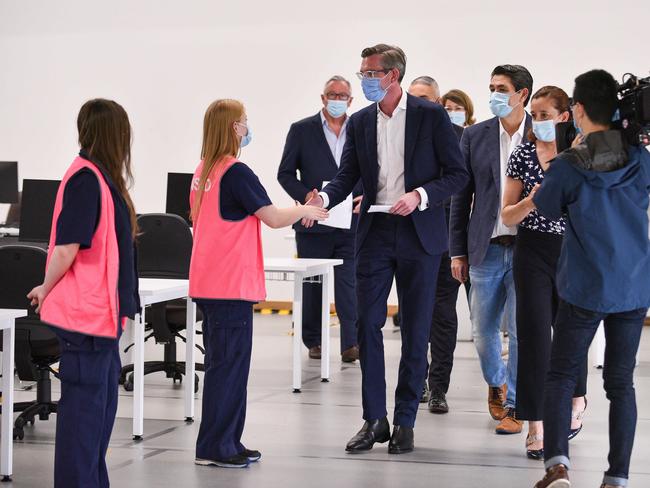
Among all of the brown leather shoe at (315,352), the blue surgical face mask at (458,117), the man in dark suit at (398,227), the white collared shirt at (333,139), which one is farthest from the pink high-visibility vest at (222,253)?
the brown leather shoe at (315,352)

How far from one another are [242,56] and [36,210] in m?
4.08

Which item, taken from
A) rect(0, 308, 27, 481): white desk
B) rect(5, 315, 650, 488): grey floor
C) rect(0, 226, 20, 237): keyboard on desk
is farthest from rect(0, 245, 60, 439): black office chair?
rect(0, 226, 20, 237): keyboard on desk

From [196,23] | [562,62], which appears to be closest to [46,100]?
[196,23]

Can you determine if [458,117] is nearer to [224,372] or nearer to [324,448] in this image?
[324,448]

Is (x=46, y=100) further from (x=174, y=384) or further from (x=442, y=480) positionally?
(x=442, y=480)

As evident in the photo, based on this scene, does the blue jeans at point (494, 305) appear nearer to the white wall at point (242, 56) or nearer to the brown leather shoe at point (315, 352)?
the brown leather shoe at point (315, 352)

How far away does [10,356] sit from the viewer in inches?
153

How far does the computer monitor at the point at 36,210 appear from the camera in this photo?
6965 millimetres

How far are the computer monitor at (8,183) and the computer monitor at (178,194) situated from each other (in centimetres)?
255

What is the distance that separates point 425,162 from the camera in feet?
14.4

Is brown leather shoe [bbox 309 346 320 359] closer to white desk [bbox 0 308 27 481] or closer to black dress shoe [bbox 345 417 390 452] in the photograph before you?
black dress shoe [bbox 345 417 390 452]

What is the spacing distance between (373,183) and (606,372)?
141cm

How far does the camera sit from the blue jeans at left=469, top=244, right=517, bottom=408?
467 cm

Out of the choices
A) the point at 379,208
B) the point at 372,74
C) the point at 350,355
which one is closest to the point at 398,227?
the point at 379,208
